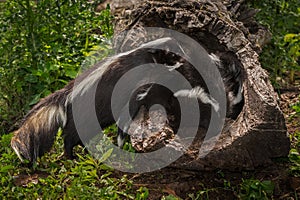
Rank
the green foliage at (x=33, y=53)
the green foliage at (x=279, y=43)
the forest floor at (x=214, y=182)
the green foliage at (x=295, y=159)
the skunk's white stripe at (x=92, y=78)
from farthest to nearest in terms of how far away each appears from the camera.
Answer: the green foliage at (x=279, y=43) < the green foliage at (x=33, y=53) < the skunk's white stripe at (x=92, y=78) < the green foliage at (x=295, y=159) < the forest floor at (x=214, y=182)

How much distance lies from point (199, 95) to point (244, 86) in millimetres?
447

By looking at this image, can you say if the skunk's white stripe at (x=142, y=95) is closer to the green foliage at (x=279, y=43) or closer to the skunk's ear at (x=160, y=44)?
the skunk's ear at (x=160, y=44)

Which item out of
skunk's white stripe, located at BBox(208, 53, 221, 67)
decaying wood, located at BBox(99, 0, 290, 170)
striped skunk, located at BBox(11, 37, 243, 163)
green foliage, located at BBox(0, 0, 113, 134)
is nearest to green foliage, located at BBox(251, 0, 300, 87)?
decaying wood, located at BBox(99, 0, 290, 170)

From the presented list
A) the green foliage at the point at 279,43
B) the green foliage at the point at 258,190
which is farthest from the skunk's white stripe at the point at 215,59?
the green foliage at the point at 279,43

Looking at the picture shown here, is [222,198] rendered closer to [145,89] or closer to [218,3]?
[145,89]

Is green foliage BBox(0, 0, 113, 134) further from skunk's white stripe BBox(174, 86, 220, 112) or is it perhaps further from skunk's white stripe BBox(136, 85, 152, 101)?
skunk's white stripe BBox(174, 86, 220, 112)

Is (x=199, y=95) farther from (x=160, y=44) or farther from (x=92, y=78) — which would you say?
(x=92, y=78)

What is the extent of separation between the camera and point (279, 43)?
5.02 metres

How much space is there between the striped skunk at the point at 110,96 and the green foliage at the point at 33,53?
88 centimetres

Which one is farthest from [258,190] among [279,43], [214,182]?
[279,43]

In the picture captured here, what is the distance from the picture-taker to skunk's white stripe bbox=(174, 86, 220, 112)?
3.71 metres

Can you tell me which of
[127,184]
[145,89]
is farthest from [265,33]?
[127,184]

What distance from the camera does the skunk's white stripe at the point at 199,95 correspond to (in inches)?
146

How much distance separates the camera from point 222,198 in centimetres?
341
